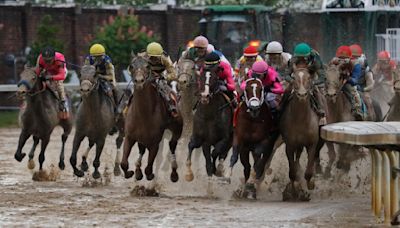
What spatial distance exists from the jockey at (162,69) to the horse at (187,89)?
0.42 metres

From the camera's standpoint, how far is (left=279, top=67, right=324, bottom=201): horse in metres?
18.0

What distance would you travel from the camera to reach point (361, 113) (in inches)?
840

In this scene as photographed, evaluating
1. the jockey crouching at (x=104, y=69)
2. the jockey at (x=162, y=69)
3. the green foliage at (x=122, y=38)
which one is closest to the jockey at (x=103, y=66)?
the jockey crouching at (x=104, y=69)

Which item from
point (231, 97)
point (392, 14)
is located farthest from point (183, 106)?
point (392, 14)

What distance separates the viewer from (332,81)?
20.0 m

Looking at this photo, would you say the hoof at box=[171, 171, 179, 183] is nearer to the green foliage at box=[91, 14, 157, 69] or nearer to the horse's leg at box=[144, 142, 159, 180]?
the horse's leg at box=[144, 142, 159, 180]

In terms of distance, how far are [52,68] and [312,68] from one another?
476 cm

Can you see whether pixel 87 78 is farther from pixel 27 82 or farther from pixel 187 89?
pixel 187 89

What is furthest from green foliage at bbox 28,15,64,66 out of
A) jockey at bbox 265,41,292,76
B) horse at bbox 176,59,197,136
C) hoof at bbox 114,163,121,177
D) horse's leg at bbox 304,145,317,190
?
horse's leg at bbox 304,145,317,190

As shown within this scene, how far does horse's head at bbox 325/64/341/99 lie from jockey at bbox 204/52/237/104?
150 cm

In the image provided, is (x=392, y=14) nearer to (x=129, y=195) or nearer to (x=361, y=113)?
(x=361, y=113)

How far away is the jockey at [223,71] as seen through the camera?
18844mm

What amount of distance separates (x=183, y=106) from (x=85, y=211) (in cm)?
496

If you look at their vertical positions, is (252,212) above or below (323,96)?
below
